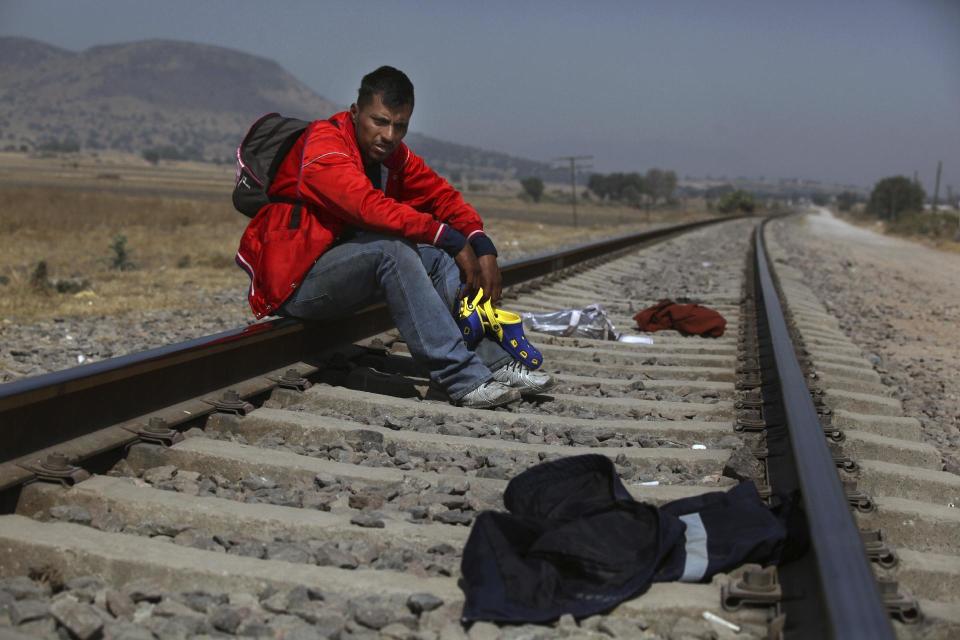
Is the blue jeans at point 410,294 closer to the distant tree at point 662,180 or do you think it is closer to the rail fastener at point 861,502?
the rail fastener at point 861,502

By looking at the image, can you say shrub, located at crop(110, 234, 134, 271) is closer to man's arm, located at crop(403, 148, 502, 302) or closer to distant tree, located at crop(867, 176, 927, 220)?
man's arm, located at crop(403, 148, 502, 302)

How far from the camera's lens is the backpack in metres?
4.38

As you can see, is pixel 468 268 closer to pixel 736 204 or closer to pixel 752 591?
pixel 752 591

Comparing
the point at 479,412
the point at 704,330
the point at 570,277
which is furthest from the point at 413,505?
the point at 570,277

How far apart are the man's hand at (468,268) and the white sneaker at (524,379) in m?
0.39

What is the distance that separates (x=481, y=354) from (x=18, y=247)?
14.7m

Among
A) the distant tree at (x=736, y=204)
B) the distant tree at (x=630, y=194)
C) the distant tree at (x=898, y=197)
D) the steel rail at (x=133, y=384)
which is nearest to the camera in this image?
the steel rail at (x=133, y=384)

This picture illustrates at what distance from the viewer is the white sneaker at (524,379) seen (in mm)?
4430

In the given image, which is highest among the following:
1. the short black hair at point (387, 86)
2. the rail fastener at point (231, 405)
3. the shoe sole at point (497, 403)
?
the short black hair at point (387, 86)

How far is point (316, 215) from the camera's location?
4.43 metres

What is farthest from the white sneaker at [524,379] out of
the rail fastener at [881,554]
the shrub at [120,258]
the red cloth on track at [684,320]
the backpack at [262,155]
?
the shrub at [120,258]

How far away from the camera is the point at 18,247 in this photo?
1711cm

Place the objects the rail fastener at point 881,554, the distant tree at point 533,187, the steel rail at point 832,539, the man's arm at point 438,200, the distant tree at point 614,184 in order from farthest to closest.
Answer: the distant tree at point 614,184 < the distant tree at point 533,187 < the man's arm at point 438,200 < the rail fastener at point 881,554 < the steel rail at point 832,539

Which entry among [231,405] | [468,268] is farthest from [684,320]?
[231,405]
